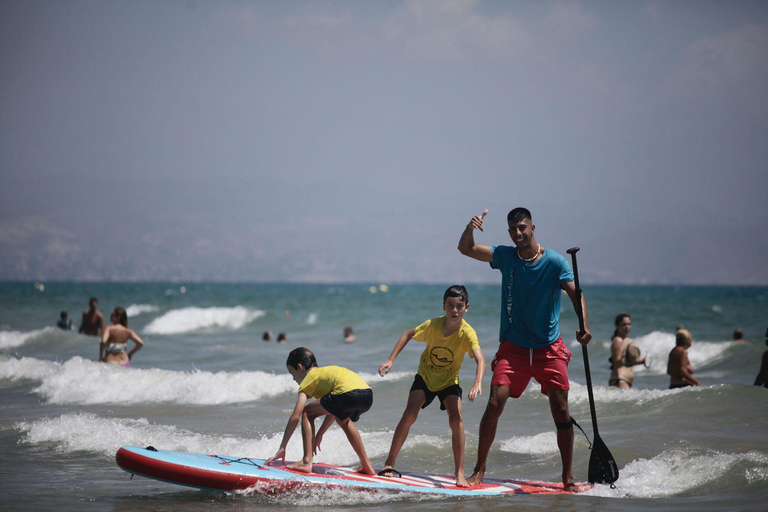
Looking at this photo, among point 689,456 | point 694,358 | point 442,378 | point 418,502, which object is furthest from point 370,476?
point 694,358

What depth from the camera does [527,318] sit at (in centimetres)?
579

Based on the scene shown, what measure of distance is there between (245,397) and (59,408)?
114 inches

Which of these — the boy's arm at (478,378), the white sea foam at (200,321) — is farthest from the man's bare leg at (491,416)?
the white sea foam at (200,321)

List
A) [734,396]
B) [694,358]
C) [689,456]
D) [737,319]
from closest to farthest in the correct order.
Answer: [689,456], [734,396], [694,358], [737,319]

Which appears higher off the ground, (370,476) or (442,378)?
(442,378)

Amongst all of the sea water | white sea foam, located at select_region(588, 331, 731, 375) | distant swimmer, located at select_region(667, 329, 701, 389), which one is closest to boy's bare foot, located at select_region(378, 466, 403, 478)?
the sea water

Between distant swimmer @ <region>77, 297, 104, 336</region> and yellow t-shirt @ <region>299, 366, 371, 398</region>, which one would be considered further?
distant swimmer @ <region>77, 297, 104, 336</region>

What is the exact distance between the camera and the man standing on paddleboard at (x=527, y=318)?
5746 mm

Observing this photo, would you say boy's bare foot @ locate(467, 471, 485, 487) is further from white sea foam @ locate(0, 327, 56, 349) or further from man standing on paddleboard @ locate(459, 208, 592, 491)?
white sea foam @ locate(0, 327, 56, 349)

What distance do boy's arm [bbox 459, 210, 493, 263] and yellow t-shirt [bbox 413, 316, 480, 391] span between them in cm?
61

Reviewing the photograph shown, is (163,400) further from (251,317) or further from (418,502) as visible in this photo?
(251,317)

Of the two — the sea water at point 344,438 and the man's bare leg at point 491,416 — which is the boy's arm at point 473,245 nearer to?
the man's bare leg at point 491,416

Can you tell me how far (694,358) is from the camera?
20.2 meters

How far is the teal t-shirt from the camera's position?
5.75 m
